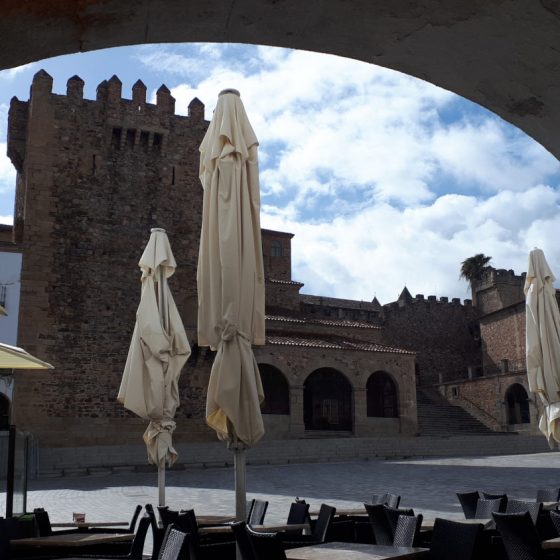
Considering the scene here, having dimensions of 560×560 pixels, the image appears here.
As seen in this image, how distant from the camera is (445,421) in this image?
3344cm

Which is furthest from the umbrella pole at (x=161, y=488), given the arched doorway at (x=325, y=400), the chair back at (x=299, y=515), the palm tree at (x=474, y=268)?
the palm tree at (x=474, y=268)

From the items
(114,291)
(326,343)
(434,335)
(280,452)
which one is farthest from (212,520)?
(434,335)

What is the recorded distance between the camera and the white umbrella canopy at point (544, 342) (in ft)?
33.3

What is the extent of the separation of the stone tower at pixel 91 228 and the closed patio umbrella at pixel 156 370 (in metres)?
14.2

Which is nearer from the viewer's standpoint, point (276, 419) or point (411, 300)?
point (276, 419)

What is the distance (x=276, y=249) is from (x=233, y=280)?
31.5 meters

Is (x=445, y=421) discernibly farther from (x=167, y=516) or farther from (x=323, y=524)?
(x=167, y=516)

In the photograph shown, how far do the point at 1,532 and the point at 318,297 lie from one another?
35.2 metres

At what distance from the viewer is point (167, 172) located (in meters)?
27.0

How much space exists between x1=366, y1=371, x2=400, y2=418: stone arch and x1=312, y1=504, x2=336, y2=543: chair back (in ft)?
81.8

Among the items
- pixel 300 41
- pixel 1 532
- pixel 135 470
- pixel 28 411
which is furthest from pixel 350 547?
pixel 28 411

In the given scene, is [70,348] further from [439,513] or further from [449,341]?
[449,341]

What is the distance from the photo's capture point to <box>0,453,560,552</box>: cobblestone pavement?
10.9m

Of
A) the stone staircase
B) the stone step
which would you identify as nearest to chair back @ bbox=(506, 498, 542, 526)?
the stone step
